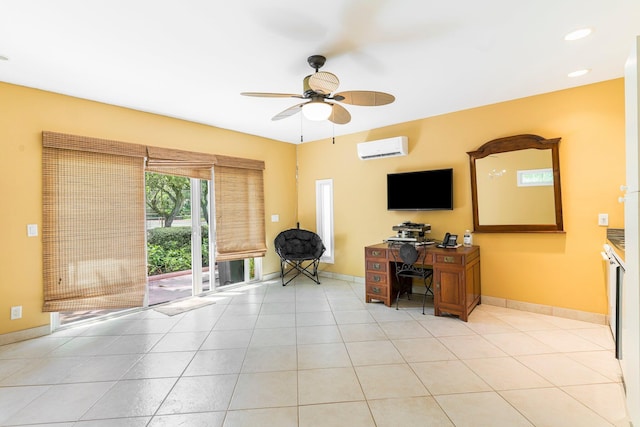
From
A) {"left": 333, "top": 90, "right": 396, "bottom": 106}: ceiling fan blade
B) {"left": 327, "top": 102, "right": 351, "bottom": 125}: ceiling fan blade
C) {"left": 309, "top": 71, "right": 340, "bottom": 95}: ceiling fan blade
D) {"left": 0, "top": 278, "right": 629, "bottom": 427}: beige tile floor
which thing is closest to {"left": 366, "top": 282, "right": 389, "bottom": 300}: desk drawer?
{"left": 0, "top": 278, "right": 629, "bottom": 427}: beige tile floor

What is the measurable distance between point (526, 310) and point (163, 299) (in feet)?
15.8

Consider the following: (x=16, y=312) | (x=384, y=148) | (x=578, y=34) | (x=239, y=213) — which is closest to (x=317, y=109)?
(x=578, y=34)

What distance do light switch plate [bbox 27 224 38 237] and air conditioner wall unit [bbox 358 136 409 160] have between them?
4166 mm

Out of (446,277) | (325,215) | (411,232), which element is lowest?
(446,277)

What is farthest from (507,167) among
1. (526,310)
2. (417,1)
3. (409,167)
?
(417,1)

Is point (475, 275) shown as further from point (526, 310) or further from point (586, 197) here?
point (586, 197)

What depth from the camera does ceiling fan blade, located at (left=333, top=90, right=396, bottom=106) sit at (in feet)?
8.11

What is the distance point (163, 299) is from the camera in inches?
168

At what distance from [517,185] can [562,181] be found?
1.39 feet

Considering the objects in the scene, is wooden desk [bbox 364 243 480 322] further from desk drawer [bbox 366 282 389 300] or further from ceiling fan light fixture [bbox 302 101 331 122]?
ceiling fan light fixture [bbox 302 101 331 122]

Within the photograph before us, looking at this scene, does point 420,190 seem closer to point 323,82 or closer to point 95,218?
point 323,82

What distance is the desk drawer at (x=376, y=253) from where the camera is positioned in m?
3.92

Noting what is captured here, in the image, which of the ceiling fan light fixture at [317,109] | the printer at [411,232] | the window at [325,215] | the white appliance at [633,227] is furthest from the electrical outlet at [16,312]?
the white appliance at [633,227]

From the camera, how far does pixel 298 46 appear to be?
7.87ft
